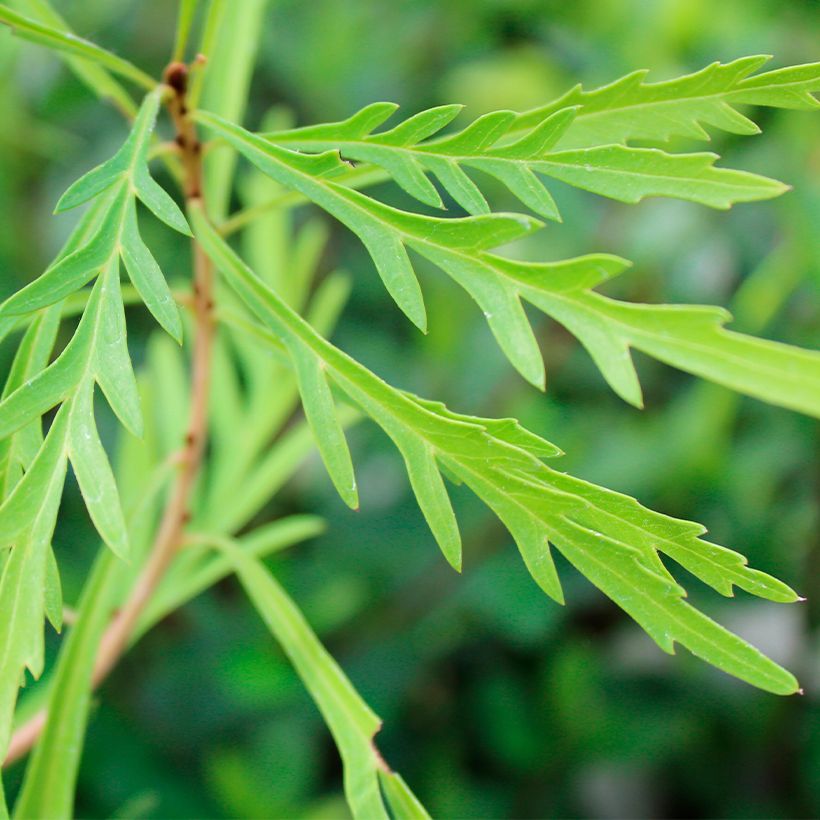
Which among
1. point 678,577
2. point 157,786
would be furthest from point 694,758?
point 157,786

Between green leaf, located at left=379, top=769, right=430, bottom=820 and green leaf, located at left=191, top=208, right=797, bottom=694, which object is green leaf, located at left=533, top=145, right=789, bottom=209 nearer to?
green leaf, located at left=191, top=208, right=797, bottom=694

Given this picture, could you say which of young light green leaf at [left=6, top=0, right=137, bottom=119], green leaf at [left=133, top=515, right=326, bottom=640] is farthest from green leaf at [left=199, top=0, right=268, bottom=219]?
green leaf at [left=133, top=515, right=326, bottom=640]

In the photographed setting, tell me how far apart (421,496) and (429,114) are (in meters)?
0.13

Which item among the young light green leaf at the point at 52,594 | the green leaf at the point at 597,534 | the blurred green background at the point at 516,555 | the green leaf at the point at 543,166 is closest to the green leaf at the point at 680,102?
the green leaf at the point at 543,166

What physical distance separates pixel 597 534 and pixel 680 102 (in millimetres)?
155

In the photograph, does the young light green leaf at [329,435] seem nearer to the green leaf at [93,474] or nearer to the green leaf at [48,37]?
the green leaf at [93,474]

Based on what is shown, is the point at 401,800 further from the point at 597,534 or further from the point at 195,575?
the point at 195,575

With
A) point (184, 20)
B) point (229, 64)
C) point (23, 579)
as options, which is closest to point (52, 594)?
point (23, 579)

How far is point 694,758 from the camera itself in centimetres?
101

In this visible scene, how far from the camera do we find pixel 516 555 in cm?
99

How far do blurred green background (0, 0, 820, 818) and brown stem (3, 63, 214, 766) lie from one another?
41 centimetres

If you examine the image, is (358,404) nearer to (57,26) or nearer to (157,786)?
(57,26)

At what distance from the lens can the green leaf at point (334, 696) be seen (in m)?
0.41

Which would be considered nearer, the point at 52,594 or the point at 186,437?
the point at 52,594
